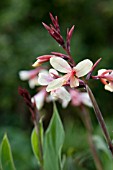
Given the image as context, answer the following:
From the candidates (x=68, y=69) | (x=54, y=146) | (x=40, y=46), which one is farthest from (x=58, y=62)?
(x=40, y=46)

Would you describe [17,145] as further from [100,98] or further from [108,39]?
[108,39]

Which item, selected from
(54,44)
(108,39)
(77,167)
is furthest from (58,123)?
(108,39)

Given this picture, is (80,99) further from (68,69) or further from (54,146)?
(68,69)

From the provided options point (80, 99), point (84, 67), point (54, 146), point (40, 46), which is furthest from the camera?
point (40, 46)

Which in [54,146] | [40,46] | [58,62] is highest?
[40,46]

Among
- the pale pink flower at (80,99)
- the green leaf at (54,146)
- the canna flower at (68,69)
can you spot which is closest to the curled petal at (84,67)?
the canna flower at (68,69)

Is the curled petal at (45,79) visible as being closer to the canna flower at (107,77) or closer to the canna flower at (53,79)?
the canna flower at (53,79)

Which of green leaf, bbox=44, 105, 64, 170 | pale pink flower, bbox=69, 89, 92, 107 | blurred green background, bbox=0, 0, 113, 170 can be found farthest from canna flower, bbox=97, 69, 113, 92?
blurred green background, bbox=0, 0, 113, 170
